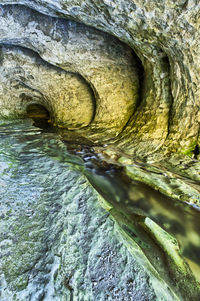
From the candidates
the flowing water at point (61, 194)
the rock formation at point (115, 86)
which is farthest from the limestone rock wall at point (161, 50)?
the flowing water at point (61, 194)

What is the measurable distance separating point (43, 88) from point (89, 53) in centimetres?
300

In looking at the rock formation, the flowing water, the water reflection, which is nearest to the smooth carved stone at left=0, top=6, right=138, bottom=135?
the rock formation

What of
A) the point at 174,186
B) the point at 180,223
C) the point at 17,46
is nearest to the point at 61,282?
the point at 180,223

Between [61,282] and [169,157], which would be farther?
[169,157]

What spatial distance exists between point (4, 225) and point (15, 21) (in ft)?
18.4

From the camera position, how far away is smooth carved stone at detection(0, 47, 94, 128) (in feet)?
22.1

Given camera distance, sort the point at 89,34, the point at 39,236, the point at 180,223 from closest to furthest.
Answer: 1. the point at 39,236
2. the point at 180,223
3. the point at 89,34

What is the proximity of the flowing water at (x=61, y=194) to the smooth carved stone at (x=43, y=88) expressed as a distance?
4.55 meters

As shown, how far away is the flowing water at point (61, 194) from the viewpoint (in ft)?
5.60

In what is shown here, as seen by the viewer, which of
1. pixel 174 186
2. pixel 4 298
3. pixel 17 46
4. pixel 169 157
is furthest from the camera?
pixel 17 46

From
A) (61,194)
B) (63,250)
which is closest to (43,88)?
(61,194)

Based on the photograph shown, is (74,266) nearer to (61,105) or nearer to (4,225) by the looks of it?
(4,225)

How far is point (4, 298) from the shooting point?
1202 mm

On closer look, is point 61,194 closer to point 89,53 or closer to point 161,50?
point 161,50
